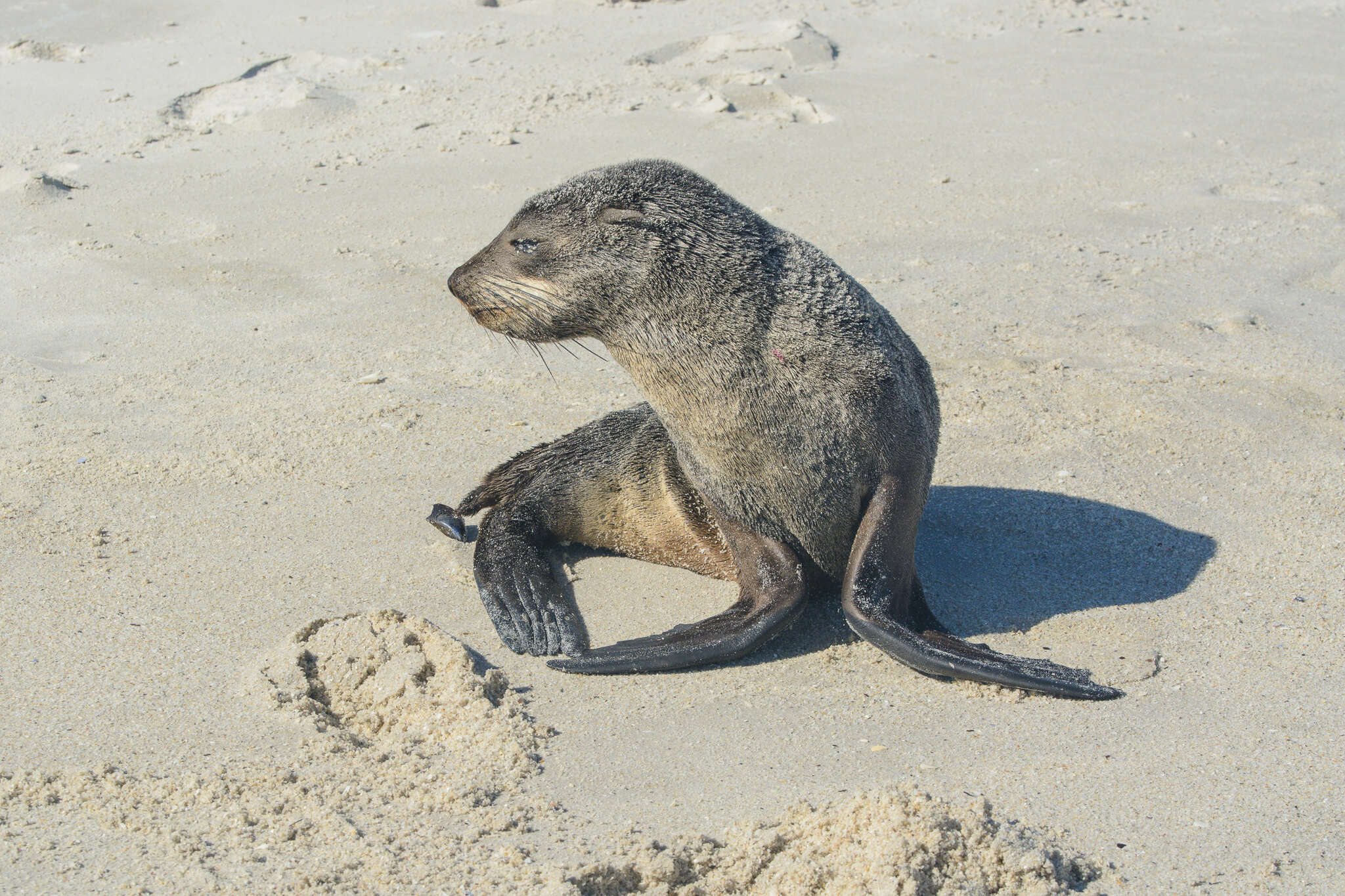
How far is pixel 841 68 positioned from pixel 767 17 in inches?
52.7

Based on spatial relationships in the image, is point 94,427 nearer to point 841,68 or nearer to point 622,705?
point 622,705

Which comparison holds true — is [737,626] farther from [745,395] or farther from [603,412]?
[603,412]

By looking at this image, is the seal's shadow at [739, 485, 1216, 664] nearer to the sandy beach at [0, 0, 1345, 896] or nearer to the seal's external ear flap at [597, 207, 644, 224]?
the sandy beach at [0, 0, 1345, 896]

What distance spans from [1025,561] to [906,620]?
0.88m

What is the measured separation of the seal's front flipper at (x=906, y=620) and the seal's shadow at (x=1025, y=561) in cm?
25

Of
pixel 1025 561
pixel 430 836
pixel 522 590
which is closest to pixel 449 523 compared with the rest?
pixel 522 590

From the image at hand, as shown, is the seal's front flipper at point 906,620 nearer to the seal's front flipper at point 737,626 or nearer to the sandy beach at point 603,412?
the sandy beach at point 603,412

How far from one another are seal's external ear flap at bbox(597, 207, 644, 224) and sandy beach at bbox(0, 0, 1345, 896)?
99 centimetres

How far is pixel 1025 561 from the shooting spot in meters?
4.85

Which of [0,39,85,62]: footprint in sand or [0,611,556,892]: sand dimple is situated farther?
[0,39,85,62]: footprint in sand

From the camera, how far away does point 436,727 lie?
11.8ft

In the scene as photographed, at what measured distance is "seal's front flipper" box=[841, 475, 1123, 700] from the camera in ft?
12.7

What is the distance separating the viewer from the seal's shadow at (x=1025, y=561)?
4.45 meters

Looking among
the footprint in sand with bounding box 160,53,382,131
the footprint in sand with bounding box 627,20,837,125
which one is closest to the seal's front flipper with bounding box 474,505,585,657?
the footprint in sand with bounding box 627,20,837,125
